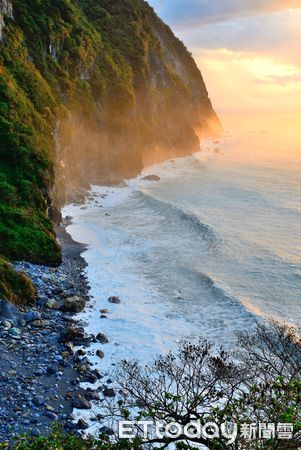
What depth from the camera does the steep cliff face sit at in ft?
108

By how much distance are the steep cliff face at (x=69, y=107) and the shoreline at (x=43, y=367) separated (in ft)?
21.2

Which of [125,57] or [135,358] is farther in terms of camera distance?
[125,57]

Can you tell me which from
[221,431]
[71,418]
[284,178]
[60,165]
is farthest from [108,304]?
[284,178]

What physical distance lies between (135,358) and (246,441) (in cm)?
1289

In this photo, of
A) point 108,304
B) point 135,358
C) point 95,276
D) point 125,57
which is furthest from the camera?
point 125,57

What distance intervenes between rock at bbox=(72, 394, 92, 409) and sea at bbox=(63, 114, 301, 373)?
264 centimetres

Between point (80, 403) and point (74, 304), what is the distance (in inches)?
322

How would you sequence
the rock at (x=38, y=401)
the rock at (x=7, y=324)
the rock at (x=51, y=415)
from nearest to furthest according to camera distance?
the rock at (x=51, y=415) < the rock at (x=38, y=401) < the rock at (x=7, y=324)

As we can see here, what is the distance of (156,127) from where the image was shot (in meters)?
98.2

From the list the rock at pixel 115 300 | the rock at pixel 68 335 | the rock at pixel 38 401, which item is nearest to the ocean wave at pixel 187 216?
the rock at pixel 115 300

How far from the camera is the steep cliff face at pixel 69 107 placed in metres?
32.9

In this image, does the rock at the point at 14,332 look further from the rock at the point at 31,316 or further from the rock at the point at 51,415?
the rock at the point at 51,415

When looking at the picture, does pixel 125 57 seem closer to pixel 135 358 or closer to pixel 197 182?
pixel 197 182

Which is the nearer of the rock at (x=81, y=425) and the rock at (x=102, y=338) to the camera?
the rock at (x=81, y=425)
